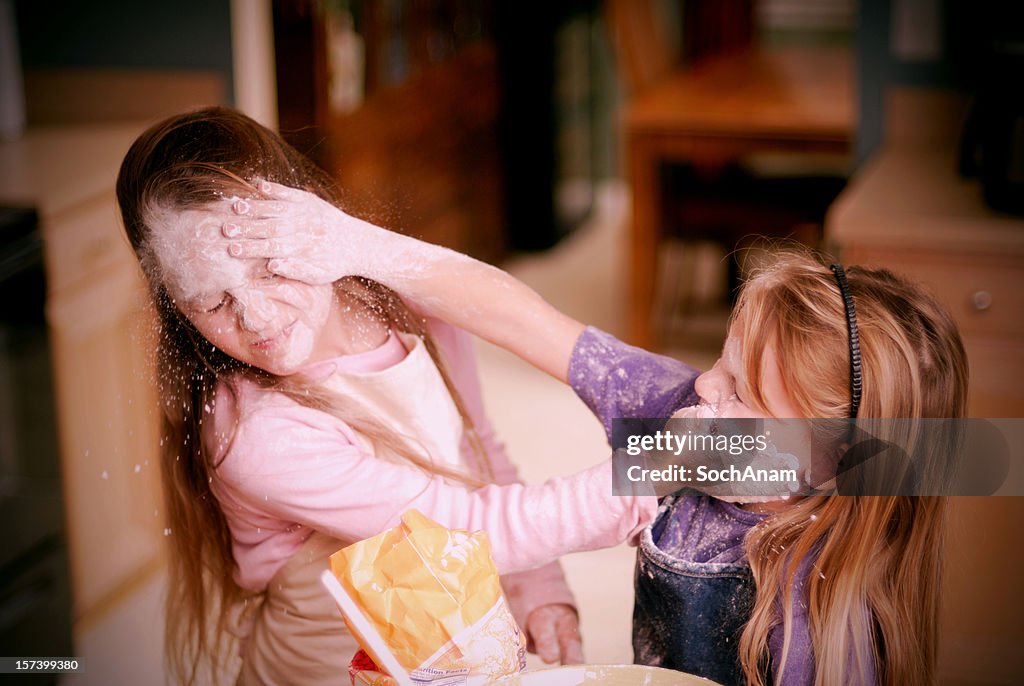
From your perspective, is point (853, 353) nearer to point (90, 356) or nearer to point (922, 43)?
point (922, 43)

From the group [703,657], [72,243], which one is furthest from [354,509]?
[72,243]

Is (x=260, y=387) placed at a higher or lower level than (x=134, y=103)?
lower

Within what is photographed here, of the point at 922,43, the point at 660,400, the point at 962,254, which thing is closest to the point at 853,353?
the point at 660,400

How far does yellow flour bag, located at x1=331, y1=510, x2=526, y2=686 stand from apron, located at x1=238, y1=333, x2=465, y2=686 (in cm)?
20

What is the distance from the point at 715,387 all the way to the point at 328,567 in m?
0.39

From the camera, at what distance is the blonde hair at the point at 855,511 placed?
2.93 feet

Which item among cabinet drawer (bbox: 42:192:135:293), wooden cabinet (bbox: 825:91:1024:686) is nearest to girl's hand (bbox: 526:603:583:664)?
wooden cabinet (bbox: 825:91:1024:686)

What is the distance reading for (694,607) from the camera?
99 cm

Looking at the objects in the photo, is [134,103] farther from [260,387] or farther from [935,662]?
[935,662]

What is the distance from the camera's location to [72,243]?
1840 millimetres

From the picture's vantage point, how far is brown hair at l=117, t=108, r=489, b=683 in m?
1.00

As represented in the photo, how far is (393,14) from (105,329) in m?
1.38

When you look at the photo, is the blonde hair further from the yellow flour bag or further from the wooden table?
the wooden table

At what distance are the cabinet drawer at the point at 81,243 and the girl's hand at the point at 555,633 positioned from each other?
0.96m
